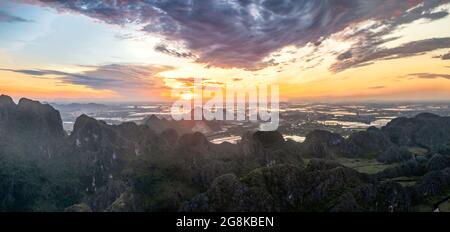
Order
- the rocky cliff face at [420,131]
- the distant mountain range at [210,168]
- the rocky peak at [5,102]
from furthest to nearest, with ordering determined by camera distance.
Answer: the rocky peak at [5,102]
the rocky cliff face at [420,131]
the distant mountain range at [210,168]

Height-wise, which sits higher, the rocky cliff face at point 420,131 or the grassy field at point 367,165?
the rocky cliff face at point 420,131

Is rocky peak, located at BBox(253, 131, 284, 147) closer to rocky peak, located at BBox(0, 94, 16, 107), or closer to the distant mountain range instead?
the distant mountain range

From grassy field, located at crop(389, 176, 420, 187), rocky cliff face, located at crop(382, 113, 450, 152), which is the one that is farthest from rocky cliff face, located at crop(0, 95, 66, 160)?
rocky cliff face, located at crop(382, 113, 450, 152)

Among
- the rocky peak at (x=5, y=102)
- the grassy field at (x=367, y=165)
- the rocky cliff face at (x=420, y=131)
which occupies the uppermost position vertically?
the rocky peak at (x=5, y=102)

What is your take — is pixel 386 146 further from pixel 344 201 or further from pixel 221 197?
pixel 221 197

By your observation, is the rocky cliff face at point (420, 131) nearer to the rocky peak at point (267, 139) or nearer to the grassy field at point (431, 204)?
the rocky peak at point (267, 139)

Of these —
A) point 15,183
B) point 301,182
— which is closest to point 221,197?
point 301,182

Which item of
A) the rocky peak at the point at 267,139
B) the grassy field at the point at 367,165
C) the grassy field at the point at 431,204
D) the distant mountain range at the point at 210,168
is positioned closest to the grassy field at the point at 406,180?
the distant mountain range at the point at 210,168

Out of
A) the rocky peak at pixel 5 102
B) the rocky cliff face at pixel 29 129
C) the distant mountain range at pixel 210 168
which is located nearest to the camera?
the distant mountain range at pixel 210 168
